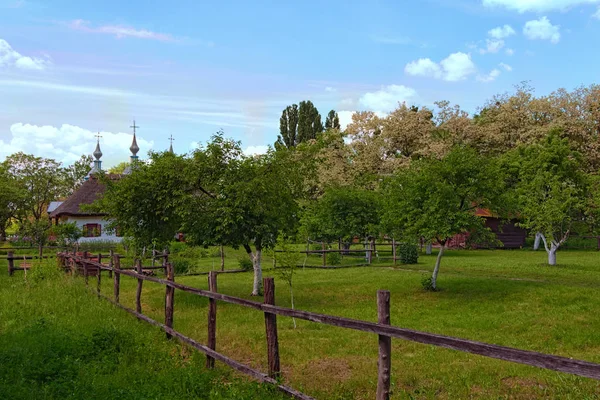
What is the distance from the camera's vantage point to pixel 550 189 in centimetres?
2862

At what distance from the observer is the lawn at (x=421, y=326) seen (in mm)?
8266

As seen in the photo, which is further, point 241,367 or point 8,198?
point 8,198

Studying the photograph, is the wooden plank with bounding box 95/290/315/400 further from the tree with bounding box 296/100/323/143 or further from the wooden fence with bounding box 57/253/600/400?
the tree with bounding box 296/100/323/143

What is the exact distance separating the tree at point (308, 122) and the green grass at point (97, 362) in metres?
55.2

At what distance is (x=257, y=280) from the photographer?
1822cm

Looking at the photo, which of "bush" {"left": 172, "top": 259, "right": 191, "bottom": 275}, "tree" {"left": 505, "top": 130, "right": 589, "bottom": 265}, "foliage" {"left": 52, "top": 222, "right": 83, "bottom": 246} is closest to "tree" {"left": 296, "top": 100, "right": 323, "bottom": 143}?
"foliage" {"left": 52, "top": 222, "right": 83, "bottom": 246}

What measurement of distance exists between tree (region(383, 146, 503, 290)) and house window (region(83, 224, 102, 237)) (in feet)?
108

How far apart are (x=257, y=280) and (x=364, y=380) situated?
1026cm

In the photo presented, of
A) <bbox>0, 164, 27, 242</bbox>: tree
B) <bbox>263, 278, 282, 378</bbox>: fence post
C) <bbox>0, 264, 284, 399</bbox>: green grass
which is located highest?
<bbox>0, 164, 27, 242</bbox>: tree

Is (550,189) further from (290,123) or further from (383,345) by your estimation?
(290,123)

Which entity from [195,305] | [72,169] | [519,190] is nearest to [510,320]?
[195,305]

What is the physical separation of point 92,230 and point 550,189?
35604 millimetres

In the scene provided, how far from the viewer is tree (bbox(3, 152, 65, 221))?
191ft

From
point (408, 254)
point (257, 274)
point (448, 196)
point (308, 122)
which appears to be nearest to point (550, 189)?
point (408, 254)
